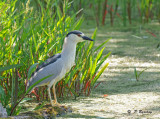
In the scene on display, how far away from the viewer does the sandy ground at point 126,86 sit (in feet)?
8.60

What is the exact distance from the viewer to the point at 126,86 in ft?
10.9

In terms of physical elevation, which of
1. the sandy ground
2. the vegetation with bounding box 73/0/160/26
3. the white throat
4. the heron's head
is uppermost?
the vegetation with bounding box 73/0/160/26

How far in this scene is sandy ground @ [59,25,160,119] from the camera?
262 centimetres

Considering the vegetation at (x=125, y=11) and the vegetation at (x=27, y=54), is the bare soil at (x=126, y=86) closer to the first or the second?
the vegetation at (x=27, y=54)

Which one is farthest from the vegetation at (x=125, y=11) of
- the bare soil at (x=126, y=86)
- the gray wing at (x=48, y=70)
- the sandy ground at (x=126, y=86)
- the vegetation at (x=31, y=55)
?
the gray wing at (x=48, y=70)

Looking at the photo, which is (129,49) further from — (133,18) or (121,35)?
(133,18)

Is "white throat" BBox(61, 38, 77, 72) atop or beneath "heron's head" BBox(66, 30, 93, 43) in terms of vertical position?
beneath

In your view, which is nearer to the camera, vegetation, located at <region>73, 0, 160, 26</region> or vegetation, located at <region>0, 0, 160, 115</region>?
vegetation, located at <region>0, 0, 160, 115</region>

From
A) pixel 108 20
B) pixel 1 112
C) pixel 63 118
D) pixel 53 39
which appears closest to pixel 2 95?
pixel 1 112

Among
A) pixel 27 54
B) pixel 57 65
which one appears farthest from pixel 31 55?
pixel 57 65

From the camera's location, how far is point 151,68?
152 inches

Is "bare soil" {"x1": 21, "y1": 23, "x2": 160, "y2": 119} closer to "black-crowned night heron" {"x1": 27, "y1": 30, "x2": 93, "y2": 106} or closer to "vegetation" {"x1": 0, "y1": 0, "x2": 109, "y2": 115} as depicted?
"vegetation" {"x1": 0, "y1": 0, "x2": 109, "y2": 115}

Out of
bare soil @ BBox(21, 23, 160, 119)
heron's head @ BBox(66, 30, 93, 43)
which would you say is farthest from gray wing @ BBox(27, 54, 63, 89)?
bare soil @ BBox(21, 23, 160, 119)

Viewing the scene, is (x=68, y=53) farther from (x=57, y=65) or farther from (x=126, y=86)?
(x=126, y=86)
